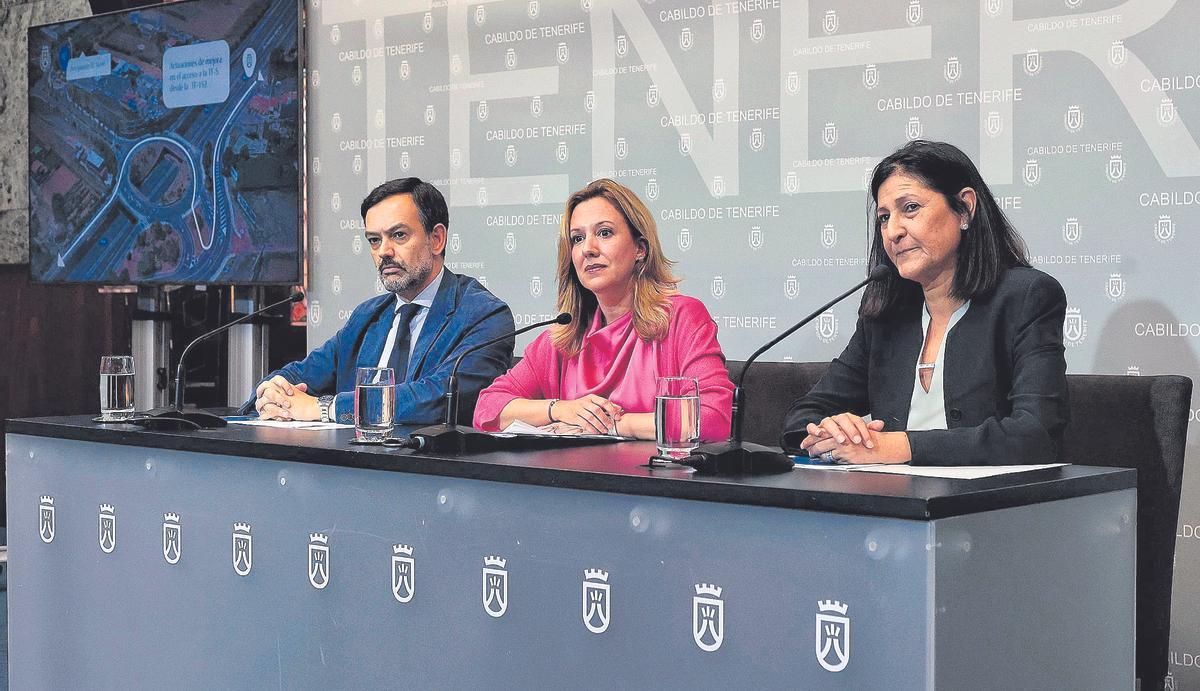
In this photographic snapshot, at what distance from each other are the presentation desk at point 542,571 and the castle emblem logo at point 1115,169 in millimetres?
1517

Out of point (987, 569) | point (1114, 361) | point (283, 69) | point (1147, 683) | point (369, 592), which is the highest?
point (283, 69)

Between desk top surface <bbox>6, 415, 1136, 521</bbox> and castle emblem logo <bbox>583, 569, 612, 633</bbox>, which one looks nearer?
desk top surface <bbox>6, 415, 1136, 521</bbox>

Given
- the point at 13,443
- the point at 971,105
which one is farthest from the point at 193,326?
the point at 971,105

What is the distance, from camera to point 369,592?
2.21m

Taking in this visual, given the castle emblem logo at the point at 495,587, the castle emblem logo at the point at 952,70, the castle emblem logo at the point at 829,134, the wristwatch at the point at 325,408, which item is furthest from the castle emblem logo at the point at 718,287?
the castle emblem logo at the point at 495,587

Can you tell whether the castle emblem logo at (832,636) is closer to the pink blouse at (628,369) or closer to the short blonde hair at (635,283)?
the pink blouse at (628,369)

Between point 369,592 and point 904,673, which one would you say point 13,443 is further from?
point 904,673

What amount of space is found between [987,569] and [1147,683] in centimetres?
118

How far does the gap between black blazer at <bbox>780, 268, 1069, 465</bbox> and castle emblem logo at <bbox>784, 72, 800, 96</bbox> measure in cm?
127

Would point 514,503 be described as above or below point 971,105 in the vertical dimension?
below

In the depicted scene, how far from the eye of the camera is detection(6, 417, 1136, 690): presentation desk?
1594 mm

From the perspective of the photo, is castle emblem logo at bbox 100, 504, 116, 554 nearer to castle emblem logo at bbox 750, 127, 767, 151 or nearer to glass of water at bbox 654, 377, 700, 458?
glass of water at bbox 654, 377, 700, 458

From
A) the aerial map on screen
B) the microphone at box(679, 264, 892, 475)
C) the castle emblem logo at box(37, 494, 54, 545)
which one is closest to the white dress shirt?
the microphone at box(679, 264, 892, 475)

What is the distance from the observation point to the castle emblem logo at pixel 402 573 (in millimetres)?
2145
